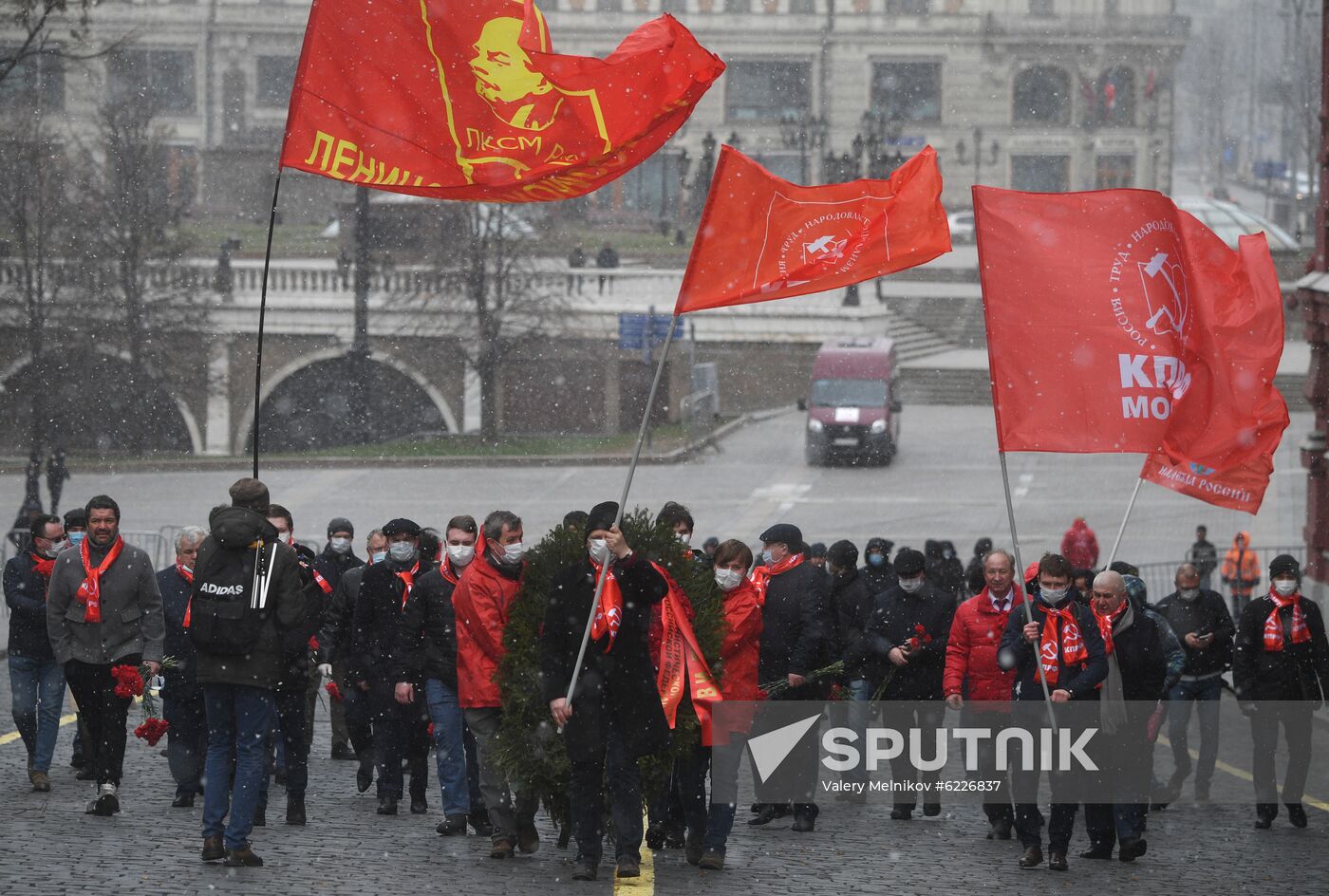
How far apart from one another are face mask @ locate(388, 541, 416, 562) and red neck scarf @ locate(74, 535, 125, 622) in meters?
1.31

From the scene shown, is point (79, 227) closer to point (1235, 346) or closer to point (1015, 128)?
point (1235, 346)

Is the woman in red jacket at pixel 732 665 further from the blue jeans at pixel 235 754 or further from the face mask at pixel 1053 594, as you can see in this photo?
the blue jeans at pixel 235 754

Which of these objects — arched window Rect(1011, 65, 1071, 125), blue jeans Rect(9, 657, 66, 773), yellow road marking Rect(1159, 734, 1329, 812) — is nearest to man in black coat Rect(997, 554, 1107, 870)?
yellow road marking Rect(1159, 734, 1329, 812)

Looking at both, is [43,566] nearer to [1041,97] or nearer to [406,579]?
[406,579]

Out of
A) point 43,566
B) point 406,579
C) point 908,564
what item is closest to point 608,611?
point 406,579

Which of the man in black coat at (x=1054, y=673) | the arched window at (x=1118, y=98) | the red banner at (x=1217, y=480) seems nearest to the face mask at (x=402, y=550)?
the man in black coat at (x=1054, y=673)

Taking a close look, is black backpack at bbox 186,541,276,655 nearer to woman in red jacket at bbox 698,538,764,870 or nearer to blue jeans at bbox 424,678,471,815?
blue jeans at bbox 424,678,471,815

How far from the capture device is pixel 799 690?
10.2 meters

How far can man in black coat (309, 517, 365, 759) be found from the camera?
1168 cm

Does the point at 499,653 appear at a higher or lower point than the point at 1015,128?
lower

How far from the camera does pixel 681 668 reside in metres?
8.83

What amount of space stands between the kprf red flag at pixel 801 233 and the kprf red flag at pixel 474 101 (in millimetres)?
538

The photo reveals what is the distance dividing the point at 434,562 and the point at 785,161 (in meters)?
→ 67.0

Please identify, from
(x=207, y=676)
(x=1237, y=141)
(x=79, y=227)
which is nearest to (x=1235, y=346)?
(x=207, y=676)
